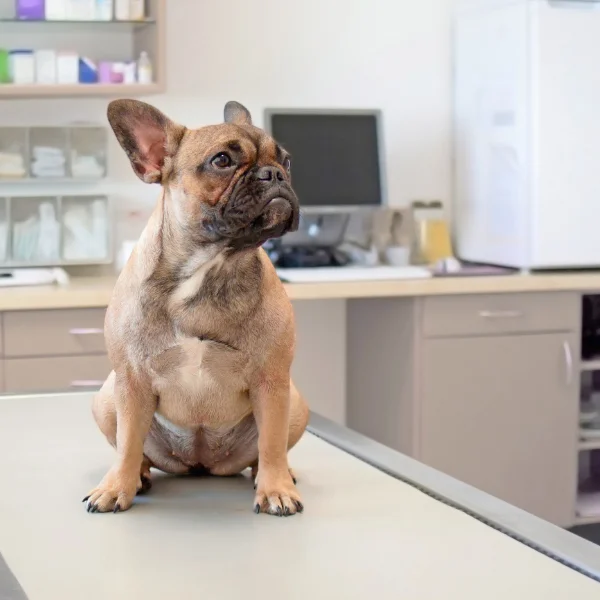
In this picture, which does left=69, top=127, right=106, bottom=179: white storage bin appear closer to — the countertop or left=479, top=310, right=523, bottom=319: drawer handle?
the countertop

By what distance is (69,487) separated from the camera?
133cm

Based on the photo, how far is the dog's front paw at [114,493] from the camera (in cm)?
122

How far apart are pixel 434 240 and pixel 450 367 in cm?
64

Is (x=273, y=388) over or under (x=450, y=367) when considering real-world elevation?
over

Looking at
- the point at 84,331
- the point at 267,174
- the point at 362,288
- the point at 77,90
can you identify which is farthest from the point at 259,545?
the point at 77,90

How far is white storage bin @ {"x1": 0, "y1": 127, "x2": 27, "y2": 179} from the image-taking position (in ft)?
10.9

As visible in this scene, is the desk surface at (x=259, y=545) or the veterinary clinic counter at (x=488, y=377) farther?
the veterinary clinic counter at (x=488, y=377)

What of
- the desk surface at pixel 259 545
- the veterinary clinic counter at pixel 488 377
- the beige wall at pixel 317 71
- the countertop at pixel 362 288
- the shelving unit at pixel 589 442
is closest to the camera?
the desk surface at pixel 259 545

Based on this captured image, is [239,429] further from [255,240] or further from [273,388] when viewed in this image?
[255,240]

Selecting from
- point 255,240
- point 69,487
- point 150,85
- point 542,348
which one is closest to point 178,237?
point 255,240

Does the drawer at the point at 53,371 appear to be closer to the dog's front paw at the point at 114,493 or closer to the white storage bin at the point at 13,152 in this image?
the white storage bin at the point at 13,152

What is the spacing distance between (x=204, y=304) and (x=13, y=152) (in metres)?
2.37

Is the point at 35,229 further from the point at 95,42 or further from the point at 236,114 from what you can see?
the point at 236,114

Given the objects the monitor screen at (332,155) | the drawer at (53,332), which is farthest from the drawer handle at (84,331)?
the monitor screen at (332,155)
